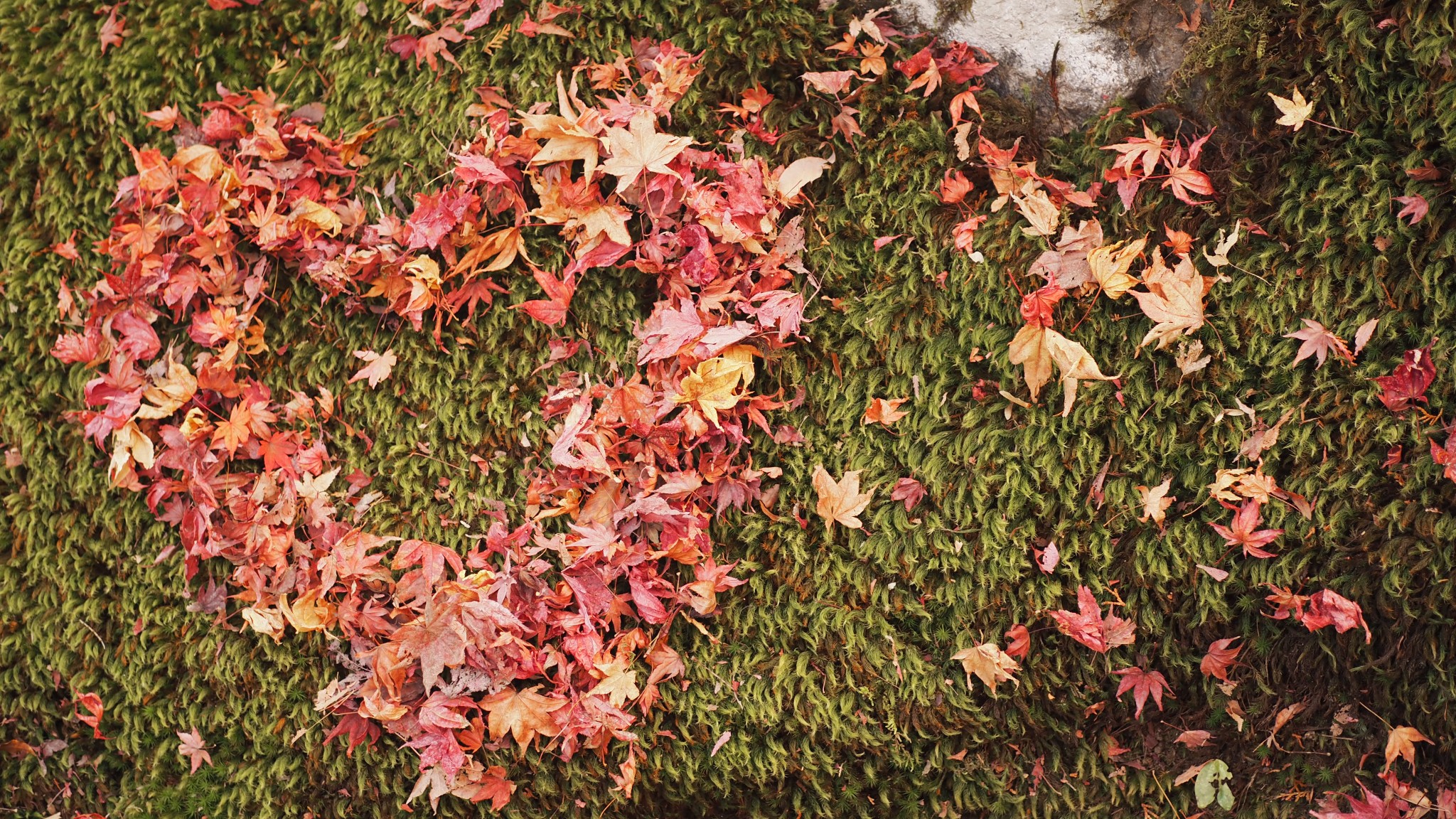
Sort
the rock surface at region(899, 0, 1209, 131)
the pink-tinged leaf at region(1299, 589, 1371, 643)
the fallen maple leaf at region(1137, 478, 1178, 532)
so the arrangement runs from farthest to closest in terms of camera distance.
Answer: the rock surface at region(899, 0, 1209, 131), the fallen maple leaf at region(1137, 478, 1178, 532), the pink-tinged leaf at region(1299, 589, 1371, 643)

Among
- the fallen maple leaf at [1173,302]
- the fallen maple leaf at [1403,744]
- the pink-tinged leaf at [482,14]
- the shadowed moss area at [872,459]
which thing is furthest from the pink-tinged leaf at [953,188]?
the fallen maple leaf at [1403,744]

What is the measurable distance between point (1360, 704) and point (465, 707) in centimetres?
199

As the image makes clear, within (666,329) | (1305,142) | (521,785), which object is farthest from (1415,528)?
(521,785)

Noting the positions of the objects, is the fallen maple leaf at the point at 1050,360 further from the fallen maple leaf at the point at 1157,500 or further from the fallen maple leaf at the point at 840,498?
the fallen maple leaf at the point at 840,498

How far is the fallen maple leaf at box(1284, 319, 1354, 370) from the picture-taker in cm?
197

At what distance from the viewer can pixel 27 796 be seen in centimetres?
284

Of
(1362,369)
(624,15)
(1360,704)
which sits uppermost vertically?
(624,15)

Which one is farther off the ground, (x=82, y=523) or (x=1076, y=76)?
(x=1076, y=76)

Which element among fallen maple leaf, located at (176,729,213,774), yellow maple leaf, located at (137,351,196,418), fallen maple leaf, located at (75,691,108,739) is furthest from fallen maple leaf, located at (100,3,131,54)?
fallen maple leaf, located at (176,729,213,774)

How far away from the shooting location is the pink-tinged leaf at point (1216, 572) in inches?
80.0

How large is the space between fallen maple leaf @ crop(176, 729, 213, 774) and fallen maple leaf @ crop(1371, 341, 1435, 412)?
3.00m

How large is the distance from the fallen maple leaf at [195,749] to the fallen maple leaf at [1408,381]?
118 inches

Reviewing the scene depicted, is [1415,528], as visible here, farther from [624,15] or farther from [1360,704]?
[624,15]

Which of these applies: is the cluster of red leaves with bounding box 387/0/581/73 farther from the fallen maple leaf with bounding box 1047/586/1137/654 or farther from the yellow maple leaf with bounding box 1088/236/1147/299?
the fallen maple leaf with bounding box 1047/586/1137/654
